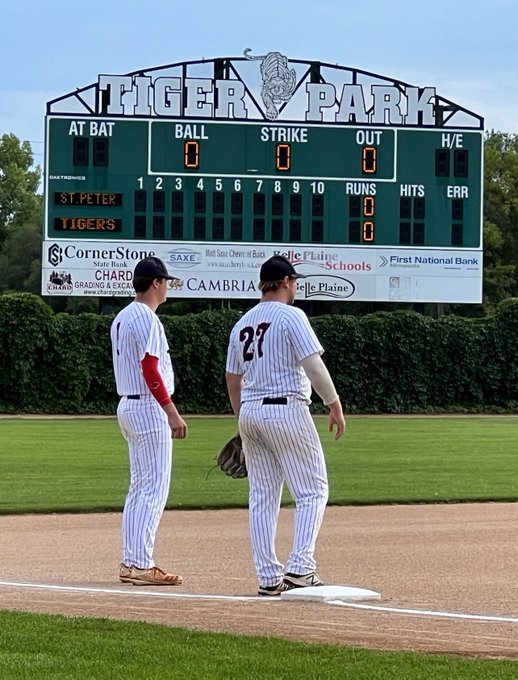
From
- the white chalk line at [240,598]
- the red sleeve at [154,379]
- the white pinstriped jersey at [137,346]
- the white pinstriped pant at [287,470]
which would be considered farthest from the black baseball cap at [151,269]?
the white chalk line at [240,598]

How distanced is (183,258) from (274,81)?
625 cm

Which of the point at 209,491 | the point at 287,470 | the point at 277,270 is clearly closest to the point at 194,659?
the point at 287,470

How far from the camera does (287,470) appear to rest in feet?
25.4

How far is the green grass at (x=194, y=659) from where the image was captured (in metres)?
5.17

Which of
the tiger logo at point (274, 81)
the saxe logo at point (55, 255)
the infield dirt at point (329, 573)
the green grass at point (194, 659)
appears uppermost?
the tiger logo at point (274, 81)

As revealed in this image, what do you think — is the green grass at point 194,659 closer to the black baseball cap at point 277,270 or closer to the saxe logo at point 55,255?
the black baseball cap at point 277,270

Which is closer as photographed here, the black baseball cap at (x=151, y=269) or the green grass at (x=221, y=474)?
the black baseball cap at (x=151, y=269)

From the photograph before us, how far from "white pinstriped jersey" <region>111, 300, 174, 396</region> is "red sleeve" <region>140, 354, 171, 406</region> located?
0.05 metres

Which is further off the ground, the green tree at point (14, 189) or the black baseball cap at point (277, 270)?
the green tree at point (14, 189)

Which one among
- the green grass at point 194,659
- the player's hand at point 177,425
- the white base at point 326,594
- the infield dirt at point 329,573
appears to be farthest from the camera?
the player's hand at point 177,425

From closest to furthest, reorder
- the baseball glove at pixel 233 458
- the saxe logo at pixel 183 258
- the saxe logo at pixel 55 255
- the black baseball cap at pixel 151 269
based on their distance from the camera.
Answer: the black baseball cap at pixel 151 269 < the baseball glove at pixel 233 458 < the saxe logo at pixel 55 255 < the saxe logo at pixel 183 258

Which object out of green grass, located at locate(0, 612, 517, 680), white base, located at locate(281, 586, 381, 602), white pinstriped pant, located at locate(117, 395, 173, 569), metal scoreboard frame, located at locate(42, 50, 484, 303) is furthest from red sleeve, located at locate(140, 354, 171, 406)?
metal scoreboard frame, located at locate(42, 50, 484, 303)

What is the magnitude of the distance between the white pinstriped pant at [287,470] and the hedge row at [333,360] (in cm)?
3068

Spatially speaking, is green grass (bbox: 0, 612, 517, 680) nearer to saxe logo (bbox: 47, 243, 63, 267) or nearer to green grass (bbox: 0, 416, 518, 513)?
green grass (bbox: 0, 416, 518, 513)
